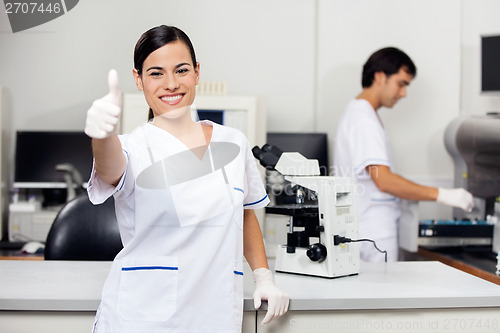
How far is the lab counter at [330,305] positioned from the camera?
50.3 inches

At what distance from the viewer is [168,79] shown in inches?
46.1

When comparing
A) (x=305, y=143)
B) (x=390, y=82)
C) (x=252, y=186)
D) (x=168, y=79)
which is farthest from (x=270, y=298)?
(x=305, y=143)

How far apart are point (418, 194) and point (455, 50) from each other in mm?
1329

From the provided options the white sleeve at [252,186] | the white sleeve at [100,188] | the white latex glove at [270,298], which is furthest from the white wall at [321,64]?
the white sleeve at [100,188]

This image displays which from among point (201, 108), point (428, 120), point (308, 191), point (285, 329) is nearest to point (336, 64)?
point (428, 120)

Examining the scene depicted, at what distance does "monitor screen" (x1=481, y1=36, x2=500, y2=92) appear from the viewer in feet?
9.01

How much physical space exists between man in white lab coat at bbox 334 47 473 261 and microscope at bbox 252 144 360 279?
712 millimetres

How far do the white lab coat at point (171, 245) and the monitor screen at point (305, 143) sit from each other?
1.94m

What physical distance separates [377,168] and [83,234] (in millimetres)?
1206

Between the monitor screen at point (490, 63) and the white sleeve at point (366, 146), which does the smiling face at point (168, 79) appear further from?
the monitor screen at point (490, 63)

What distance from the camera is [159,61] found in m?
1.17

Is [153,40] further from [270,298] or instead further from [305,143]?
[305,143]

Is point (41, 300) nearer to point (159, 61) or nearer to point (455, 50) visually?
point (159, 61)

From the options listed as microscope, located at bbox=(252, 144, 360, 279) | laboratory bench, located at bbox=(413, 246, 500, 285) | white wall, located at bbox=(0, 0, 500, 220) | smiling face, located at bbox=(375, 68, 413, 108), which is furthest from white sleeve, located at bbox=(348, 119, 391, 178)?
white wall, located at bbox=(0, 0, 500, 220)
